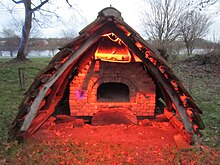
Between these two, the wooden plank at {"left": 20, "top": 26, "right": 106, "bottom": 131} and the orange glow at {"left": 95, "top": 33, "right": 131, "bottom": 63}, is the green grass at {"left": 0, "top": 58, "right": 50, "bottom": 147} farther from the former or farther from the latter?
the orange glow at {"left": 95, "top": 33, "right": 131, "bottom": 63}

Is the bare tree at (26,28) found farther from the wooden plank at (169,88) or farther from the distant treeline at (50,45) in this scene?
the wooden plank at (169,88)

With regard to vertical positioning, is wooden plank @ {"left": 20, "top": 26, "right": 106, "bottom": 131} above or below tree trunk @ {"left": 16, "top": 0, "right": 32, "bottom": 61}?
below

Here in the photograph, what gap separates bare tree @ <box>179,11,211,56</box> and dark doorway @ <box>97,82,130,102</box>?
20279mm

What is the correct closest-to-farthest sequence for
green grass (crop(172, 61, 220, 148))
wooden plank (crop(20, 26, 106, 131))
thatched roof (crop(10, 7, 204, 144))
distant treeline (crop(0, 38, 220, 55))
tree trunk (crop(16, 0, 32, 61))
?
1. thatched roof (crop(10, 7, 204, 144))
2. wooden plank (crop(20, 26, 106, 131))
3. green grass (crop(172, 61, 220, 148))
4. tree trunk (crop(16, 0, 32, 61))
5. distant treeline (crop(0, 38, 220, 55))

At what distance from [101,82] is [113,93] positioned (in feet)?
3.48

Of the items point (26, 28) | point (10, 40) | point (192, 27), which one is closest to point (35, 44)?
point (10, 40)

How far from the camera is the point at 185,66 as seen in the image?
16.8 meters

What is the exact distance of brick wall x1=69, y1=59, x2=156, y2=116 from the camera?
17.7ft

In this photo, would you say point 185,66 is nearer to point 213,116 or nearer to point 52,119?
point 213,116

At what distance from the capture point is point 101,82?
5469 millimetres

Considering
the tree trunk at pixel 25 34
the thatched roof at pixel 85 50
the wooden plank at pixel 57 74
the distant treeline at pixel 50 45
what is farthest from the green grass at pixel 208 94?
the tree trunk at pixel 25 34

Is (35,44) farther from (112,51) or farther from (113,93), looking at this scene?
(112,51)

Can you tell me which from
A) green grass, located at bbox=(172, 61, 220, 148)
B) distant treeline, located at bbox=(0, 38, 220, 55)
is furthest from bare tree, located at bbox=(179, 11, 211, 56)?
green grass, located at bbox=(172, 61, 220, 148)

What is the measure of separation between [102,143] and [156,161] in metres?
1.18
